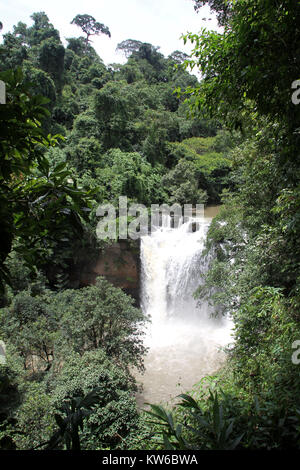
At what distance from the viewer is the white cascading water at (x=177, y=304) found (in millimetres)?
8805

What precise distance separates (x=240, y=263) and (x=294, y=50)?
16.8ft

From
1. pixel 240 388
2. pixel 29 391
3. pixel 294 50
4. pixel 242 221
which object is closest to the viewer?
Result: pixel 294 50

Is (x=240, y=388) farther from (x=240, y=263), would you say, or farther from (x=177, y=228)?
(x=177, y=228)

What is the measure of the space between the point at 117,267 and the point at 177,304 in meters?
2.79

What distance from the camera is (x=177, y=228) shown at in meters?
12.8

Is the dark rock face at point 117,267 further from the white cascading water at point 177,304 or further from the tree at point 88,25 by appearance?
the tree at point 88,25

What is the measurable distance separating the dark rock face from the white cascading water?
1.21ft

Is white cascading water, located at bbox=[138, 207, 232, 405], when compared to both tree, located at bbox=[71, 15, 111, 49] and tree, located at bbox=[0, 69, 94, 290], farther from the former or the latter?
tree, located at bbox=[71, 15, 111, 49]

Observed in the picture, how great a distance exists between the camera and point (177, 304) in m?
11.5

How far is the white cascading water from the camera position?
347 inches

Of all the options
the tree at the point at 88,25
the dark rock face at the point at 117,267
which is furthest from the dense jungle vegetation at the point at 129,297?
the tree at the point at 88,25

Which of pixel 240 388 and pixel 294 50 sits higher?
pixel 294 50

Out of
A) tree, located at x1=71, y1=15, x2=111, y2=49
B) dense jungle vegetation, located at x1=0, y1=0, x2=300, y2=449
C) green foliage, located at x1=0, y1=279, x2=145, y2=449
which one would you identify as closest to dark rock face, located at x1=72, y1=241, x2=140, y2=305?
dense jungle vegetation, located at x1=0, y1=0, x2=300, y2=449
